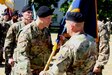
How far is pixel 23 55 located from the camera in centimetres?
615

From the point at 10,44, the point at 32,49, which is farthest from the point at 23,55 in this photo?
the point at 10,44

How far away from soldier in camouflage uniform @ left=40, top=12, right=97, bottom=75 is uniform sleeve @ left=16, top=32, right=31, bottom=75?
50.3 inches

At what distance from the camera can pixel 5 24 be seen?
1411 centimetres

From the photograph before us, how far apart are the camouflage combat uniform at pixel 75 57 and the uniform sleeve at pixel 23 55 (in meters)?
1.27

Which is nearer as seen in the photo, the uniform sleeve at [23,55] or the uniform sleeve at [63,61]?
the uniform sleeve at [63,61]

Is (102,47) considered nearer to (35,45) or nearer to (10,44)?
(35,45)

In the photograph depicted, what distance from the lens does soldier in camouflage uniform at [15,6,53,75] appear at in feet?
19.9

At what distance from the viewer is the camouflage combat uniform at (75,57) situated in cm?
456

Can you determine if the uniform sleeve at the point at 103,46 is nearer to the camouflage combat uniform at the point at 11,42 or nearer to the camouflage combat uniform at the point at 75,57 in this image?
the camouflage combat uniform at the point at 11,42

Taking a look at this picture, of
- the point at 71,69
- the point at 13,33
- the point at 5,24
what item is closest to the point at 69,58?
the point at 71,69

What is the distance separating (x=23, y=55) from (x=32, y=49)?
1.24 ft

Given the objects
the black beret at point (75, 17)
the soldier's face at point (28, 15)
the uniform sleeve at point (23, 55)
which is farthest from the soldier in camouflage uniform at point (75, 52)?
the soldier's face at point (28, 15)

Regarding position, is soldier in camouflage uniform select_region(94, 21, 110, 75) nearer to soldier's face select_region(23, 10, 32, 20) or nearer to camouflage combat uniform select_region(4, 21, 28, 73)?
soldier's face select_region(23, 10, 32, 20)

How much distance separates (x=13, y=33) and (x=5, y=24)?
565 cm
